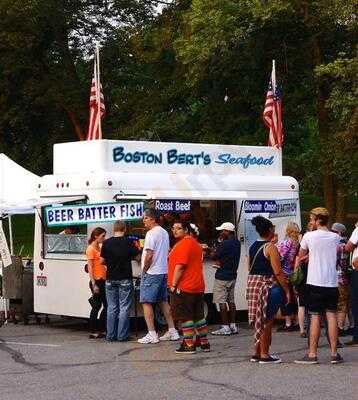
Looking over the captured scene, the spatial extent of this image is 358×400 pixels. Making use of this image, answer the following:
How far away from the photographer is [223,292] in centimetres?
1426

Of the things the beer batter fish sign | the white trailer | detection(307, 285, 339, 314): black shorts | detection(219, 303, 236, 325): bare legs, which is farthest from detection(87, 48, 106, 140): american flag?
detection(307, 285, 339, 314): black shorts

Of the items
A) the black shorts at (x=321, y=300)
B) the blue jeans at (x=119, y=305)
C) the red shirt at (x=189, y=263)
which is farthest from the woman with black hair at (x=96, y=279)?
the black shorts at (x=321, y=300)

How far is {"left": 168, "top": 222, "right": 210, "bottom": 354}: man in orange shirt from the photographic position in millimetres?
12102

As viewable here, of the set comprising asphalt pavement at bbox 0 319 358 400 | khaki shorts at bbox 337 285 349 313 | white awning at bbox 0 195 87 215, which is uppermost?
white awning at bbox 0 195 87 215

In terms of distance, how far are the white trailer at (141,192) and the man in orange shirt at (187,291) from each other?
8.65 ft

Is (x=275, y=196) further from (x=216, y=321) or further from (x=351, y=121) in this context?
(x=351, y=121)

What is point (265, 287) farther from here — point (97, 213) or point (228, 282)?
point (97, 213)

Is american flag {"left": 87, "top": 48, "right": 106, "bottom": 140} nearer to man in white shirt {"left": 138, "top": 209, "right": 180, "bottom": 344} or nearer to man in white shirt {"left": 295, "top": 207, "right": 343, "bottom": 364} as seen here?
man in white shirt {"left": 138, "top": 209, "right": 180, "bottom": 344}

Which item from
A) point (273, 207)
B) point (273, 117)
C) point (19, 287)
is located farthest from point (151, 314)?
point (273, 117)

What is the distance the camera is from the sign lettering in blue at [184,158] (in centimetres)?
1516

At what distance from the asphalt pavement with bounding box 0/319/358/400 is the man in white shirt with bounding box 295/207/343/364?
25 centimetres

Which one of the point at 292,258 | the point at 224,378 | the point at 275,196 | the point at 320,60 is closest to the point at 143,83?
the point at 320,60

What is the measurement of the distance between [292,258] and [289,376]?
4.50 meters

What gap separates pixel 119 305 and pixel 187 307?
1746mm
